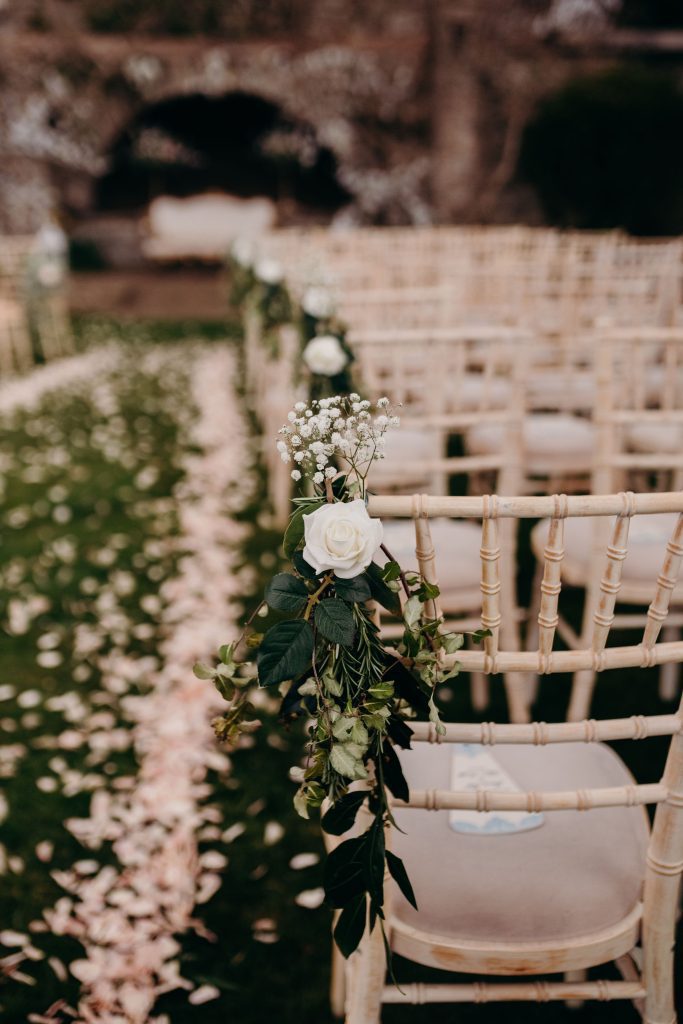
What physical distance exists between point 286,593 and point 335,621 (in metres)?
0.08

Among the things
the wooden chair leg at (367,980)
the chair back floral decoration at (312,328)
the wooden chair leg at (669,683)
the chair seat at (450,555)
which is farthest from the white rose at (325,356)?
the wooden chair leg at (367,980)

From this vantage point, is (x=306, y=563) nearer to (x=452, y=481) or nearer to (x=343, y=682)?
(x=343, y=682)

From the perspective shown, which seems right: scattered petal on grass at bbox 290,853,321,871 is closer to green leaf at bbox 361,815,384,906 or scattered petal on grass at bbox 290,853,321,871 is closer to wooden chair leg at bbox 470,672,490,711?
wooden chair leg at bbox 470,672,490,711

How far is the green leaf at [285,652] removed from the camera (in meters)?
0.98

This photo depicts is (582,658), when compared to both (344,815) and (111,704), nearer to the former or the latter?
(344,815)

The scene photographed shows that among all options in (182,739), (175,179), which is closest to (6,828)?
(182,739)

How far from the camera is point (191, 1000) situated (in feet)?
5.50

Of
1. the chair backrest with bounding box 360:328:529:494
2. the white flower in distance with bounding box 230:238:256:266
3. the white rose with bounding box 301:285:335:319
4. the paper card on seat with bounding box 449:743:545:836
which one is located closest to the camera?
the paper card on seat with bounding box 449:743:545:836

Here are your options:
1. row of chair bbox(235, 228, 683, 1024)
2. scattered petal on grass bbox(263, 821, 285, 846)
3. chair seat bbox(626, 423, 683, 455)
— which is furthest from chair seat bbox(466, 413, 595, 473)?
scattered petal on grass bbox(263, 821, 285, 846)

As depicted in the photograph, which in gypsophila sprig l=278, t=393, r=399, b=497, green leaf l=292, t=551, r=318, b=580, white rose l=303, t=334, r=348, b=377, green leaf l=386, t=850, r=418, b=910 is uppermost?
gypsophila sprig l=278, t=393, r=399, b=497

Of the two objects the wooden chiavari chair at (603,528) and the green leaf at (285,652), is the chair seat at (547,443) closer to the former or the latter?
the wooden chiavari chair at (603,528)

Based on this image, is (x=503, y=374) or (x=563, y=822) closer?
(x=563, y=822)

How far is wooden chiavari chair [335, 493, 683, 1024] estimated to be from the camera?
3.47ft

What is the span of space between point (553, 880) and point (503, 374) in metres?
3.55
